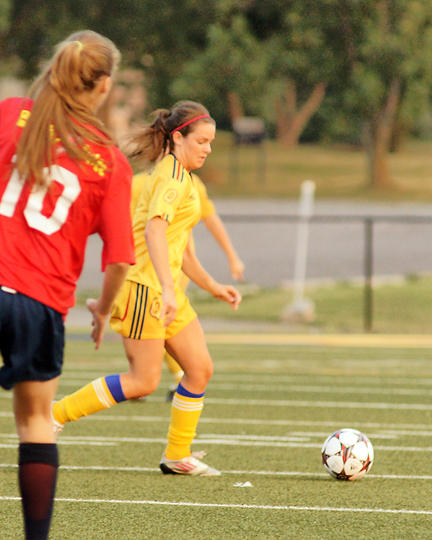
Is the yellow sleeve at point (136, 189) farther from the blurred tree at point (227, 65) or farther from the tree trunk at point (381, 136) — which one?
the tree trunk at point (381, 136)

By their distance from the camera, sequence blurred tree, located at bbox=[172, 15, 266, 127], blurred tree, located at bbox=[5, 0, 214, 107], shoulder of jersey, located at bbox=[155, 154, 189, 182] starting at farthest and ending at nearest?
blurred tree, located at bbox=[5, 0, 214, 107], blurred tree, located at bbox=[172, 15, 266, 127], shoulder of jersey, located at bbox=[155, 154, 189, 182]

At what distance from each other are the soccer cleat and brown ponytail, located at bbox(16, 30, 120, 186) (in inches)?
115

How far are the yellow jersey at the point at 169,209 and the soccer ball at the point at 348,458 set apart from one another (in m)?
1.31

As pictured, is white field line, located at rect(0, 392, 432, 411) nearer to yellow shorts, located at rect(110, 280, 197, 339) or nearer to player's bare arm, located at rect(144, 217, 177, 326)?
yellow shorts, located at rect(110, 280, 197, 339)

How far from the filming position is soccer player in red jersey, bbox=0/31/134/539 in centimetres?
392

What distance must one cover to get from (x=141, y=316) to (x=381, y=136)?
119 ft

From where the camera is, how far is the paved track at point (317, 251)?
90.7ft

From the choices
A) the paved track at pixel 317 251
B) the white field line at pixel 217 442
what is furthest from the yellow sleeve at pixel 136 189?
the paved track at pixel 317 251

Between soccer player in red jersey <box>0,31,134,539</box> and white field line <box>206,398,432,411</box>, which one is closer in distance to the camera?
soccer player in red jersey <box>0,31,134,539</box>

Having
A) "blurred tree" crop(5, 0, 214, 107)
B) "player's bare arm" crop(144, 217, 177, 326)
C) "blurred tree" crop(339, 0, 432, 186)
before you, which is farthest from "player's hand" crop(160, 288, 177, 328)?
"blurred tree" crop(339, 0, 432, 186)

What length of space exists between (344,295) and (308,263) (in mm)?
5669

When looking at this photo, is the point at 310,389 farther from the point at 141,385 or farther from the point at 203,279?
the point at 141,385

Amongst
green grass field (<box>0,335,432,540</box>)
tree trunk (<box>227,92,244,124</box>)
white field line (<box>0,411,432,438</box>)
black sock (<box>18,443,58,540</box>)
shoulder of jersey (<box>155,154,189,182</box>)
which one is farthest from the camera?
tree trunk (<box>227,92,244,124</box>)

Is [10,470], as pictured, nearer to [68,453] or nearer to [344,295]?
[68,453]
